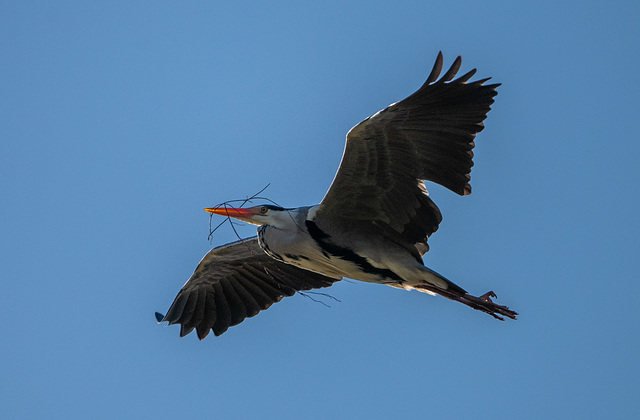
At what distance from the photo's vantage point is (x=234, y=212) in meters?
8.49

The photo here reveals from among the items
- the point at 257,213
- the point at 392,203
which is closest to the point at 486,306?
the point at 392,203

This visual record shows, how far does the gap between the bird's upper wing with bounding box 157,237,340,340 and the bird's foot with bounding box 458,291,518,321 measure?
197 cm

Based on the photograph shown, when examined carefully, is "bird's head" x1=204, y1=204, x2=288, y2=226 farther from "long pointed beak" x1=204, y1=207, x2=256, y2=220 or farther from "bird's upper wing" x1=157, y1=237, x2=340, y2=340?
"bird's upper wing" x1=157, y1=237, x2=340, y2=340

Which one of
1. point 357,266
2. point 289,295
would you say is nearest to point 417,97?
point 357,266

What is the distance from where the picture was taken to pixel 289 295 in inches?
384

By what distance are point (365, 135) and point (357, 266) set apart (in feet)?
5.01

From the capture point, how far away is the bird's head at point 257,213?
831cm

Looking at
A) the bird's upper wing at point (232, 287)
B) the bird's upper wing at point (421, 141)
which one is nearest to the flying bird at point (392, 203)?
the bird's upper wing at point (421, 141)

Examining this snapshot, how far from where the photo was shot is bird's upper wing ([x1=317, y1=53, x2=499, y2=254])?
7375 mm

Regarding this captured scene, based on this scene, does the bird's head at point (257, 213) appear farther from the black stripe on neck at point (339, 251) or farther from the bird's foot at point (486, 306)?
the bird's foot at point (486, 306)

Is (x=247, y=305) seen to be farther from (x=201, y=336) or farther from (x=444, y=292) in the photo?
(x=444, y=292)

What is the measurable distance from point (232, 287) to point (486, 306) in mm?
3303

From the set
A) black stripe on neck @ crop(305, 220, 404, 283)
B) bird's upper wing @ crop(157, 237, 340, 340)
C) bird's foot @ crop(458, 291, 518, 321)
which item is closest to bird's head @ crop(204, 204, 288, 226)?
black stripe on neck @ crop(305, 220, 404, 283)

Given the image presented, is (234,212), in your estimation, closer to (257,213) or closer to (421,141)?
(257,213)
